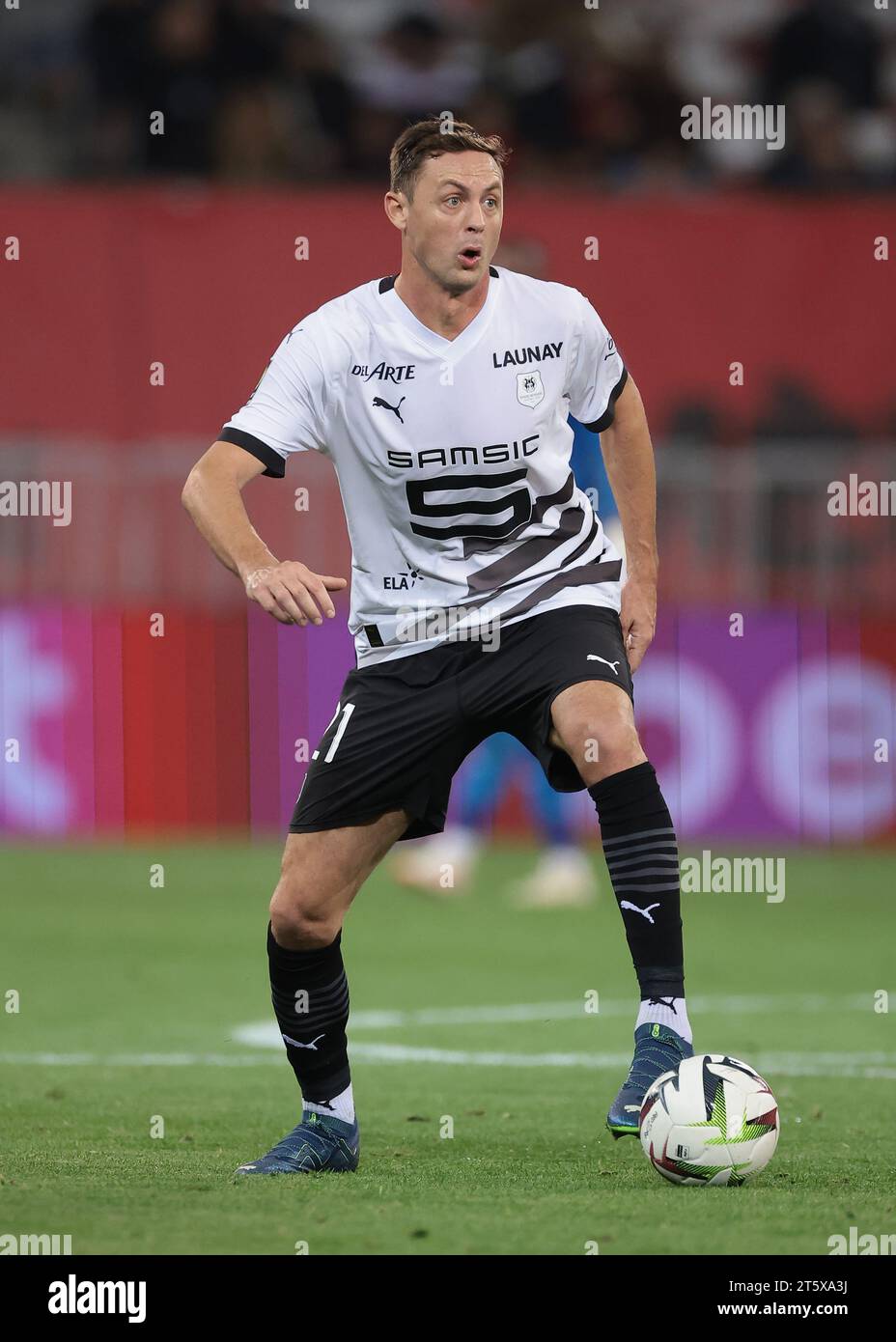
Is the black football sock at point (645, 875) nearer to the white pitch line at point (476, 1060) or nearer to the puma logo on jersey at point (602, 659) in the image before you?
the puma logo on jersey at point (602, 659)

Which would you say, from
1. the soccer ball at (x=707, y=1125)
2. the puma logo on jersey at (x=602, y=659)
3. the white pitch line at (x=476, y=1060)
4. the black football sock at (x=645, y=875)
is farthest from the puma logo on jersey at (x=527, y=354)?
the white pitch line at (x=476, y=1060)

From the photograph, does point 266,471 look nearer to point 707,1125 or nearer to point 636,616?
point 636,616

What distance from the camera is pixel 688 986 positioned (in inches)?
328

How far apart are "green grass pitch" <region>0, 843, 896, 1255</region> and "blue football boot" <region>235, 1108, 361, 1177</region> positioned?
0.24 feet

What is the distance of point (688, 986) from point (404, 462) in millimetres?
3678

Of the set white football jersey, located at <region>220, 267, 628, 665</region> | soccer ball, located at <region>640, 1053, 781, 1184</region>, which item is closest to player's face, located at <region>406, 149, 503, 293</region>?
white football jersey, located at <region>220, 267, 628, 665</region>

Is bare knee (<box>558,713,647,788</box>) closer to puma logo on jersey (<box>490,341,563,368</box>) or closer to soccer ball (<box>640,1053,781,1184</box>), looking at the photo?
soccer ball (<box>640,1053,781,1184</box>)

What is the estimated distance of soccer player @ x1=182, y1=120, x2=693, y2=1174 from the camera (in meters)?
5.05

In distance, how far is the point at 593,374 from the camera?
5449mm

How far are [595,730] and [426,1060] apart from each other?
218 centimetres

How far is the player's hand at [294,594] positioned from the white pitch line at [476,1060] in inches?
96.9

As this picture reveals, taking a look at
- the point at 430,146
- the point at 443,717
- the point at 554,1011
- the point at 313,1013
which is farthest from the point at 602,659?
the point at 554,1011

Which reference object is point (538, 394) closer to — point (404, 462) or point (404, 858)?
→ point (404, 462)

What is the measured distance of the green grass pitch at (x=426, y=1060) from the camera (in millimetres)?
4352
